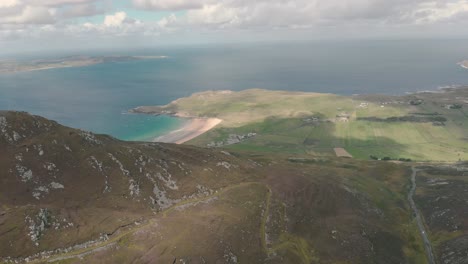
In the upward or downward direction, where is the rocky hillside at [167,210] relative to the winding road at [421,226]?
upward

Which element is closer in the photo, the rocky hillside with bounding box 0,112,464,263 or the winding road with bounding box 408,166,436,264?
the rocky hillside with bounding box 0,112,464,263

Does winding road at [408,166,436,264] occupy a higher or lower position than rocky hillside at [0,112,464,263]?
lower

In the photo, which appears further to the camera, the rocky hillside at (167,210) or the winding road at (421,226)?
the winding road at (421,226)

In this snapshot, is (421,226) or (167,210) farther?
(421,226)

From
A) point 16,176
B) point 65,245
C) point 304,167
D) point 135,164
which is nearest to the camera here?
point 65,245

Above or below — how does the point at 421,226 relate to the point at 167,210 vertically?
below

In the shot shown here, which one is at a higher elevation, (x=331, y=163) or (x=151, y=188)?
(x=151, y=188)

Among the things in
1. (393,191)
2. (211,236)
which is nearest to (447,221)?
(393,191)

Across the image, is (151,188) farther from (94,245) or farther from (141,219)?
(94,245)
